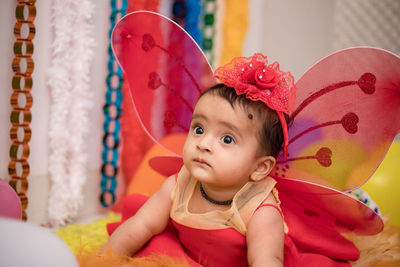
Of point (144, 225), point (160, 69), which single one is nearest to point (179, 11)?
point (160, 69)

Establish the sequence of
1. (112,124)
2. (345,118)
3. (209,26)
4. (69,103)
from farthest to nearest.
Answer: (209,26), (112,124), (69,103), (345,118)

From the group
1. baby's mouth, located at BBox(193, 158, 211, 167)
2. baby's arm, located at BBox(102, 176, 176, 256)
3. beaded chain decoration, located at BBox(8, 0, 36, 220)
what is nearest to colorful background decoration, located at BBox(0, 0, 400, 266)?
beaded chain decoration, located at BBox(8, 0, 36, 220)

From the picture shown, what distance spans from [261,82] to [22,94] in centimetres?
81

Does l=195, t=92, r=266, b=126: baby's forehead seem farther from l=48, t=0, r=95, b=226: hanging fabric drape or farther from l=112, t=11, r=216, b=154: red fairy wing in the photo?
l=48, t=0, r=95, b=226: hanging fabric drape

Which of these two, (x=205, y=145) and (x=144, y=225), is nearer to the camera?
(x=205, y=145)

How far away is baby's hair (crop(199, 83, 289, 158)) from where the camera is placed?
3.36 ft

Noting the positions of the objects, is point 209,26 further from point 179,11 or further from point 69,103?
point 69,103

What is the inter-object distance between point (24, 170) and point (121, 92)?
52 centimetres

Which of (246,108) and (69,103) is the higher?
(246,108)

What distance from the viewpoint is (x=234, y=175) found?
1.02 metres

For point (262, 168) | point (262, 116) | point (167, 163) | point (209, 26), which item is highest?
point (209, 26)

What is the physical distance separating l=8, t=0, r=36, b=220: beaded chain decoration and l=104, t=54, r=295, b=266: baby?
0.43 m

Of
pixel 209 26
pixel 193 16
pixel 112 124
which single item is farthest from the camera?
pixel 209 26

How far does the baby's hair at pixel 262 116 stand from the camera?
1.02 metres
